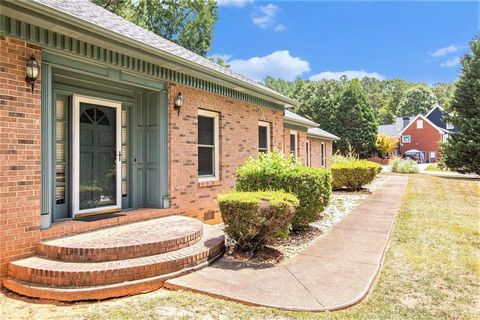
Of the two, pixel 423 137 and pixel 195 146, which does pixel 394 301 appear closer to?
pixel 195 146

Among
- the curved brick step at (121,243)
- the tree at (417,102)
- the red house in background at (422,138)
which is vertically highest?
the tree at (417,102)

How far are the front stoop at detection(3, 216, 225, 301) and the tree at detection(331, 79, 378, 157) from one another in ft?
108

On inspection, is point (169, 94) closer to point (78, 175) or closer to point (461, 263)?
point (78, 175)

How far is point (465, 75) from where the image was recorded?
19656mm

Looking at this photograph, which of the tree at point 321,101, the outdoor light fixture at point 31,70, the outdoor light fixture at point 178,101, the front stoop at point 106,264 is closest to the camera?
the front stoop at point 106,264

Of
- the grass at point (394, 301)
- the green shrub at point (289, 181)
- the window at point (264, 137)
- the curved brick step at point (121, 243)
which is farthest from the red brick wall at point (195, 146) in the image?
the grass at point (394, 301)

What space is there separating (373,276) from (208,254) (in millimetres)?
2334

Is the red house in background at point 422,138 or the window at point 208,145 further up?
the red house in background at point 422,138

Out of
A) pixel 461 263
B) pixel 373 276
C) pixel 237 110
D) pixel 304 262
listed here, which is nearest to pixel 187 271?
pixel 304 262

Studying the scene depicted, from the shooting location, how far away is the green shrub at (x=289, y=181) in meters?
6.41

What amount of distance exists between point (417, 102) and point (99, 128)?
68.2m

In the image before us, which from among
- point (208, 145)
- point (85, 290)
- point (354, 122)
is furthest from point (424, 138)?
point (85, 290)

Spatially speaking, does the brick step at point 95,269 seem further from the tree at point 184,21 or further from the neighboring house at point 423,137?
the neighboring house at point 423,137

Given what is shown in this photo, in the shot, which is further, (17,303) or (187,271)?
(187,271)
